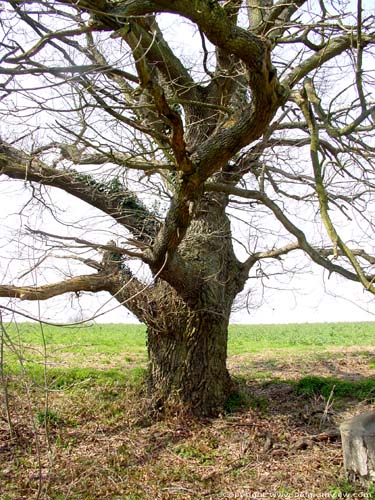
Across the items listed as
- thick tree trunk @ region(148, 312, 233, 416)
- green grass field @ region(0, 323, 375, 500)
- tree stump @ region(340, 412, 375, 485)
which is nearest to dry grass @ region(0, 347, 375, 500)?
green grass field @ region(0, 323, 375, 500)

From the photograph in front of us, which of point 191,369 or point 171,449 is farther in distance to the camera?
point 191,369

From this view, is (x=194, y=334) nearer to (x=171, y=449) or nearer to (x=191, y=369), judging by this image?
(x=191, y=369)

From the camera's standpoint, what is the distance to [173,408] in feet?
22.2

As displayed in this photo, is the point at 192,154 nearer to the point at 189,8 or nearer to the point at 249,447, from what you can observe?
the point at 189,8

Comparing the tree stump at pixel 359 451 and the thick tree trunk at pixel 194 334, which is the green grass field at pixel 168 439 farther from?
the thick tree trunk at pixel 194 334

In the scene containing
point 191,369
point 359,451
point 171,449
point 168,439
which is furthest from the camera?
point 191,369

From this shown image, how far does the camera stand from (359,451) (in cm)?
471

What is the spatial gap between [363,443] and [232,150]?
3002 mm

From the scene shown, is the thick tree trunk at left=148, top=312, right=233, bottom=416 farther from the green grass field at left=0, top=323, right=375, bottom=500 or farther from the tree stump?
the tree stump

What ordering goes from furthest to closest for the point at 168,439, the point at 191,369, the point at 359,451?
the point at 191,369, the point at 168,439, the point at 359,451

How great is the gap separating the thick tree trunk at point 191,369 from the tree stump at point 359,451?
A: 2324 mm

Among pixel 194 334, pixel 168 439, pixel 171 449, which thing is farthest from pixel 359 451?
pixel 194 334

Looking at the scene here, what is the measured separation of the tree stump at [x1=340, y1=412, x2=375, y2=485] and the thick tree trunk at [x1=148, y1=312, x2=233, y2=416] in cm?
232

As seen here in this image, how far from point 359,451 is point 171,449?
2230 mm
